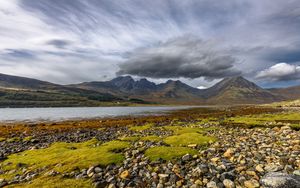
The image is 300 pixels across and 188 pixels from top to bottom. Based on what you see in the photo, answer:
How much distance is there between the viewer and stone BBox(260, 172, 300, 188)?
908 centimetres

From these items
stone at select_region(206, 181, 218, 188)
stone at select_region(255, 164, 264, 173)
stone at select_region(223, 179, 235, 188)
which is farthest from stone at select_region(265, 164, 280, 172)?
stone at select_region(206, 181, 218, 188)

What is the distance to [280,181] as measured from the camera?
9.27 m

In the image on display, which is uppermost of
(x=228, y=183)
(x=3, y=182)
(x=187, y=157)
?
(x=187, y=157)

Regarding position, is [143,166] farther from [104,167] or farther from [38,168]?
[38,168]

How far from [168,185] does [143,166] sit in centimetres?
289

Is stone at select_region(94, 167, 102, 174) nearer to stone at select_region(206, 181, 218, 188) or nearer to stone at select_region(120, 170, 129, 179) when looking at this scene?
stone at select_region(120, 170, 129, 179)

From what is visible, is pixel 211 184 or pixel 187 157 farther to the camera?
pixel 187 157

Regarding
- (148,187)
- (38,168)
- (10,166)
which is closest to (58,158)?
(38,168)

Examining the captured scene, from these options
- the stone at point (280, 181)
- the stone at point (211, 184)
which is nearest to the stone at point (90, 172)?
the stone at point (211, 184)

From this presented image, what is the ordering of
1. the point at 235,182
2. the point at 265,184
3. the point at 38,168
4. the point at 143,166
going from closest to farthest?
the point at 265,184 → the point at 235,182 → the point at 143,166 → the point at 38,168

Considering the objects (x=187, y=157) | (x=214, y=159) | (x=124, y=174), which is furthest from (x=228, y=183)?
(x=124, y=174)

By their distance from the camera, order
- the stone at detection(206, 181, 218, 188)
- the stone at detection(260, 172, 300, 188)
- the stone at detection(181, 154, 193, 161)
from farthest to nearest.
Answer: the stone at detection(181, 154, 193, 161) → the stone at detection(206, 181, 218, 188) → the stone at detection(260, 172, 300, 188)

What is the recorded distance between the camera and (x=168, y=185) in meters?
10.9

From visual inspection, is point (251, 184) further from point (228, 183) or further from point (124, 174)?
point (124, 174)
